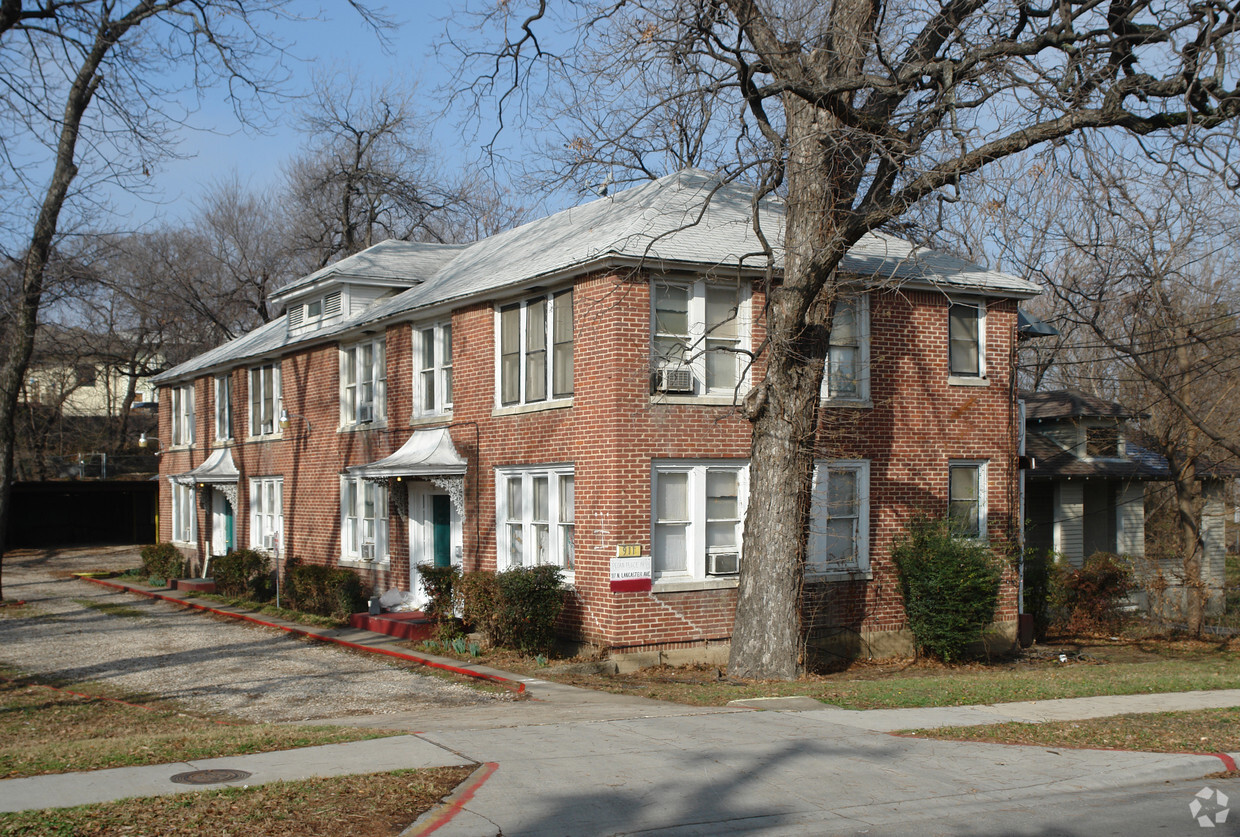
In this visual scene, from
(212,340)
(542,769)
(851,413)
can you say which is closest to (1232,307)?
(851,413)

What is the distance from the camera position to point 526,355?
17.5 m

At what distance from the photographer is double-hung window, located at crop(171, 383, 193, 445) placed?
3259cm

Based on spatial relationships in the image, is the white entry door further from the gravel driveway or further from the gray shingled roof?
the gray shingled roof

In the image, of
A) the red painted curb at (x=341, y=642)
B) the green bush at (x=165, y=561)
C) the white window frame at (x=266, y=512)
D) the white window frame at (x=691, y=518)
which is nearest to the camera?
the red painted curb at (x=341, y=642)

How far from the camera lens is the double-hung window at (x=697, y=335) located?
15.9 m

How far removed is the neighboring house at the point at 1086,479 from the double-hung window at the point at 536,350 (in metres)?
13.5

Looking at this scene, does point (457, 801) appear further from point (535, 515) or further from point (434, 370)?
point (434, 370)

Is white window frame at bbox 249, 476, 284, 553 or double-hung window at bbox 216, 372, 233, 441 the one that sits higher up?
double-hung window at bbox 216, 372, 233, 441

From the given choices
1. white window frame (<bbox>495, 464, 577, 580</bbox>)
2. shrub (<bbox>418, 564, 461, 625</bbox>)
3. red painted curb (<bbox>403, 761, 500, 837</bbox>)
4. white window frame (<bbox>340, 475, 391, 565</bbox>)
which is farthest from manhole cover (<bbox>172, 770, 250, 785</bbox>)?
white window frame (<bbox>340, 475, 391, 565</bbox>)

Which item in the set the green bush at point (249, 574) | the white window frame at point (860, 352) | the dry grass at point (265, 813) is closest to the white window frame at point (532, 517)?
the white window frame at point (860, 352)

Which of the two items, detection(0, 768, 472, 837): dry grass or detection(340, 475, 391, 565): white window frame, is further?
detection(340, 475, 391, 565): white window frame

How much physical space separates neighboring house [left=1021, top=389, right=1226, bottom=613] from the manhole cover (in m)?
21.0

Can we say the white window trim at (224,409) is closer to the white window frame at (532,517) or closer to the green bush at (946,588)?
the white window frame at (532,517)

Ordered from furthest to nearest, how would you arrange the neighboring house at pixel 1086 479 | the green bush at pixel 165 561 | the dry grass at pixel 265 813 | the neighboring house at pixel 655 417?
the green bush at pixel 165 561, the neighboring house at pixel 1086 479, the neighboring house at pixel 655 417, the dry grass at pixel 265 813
